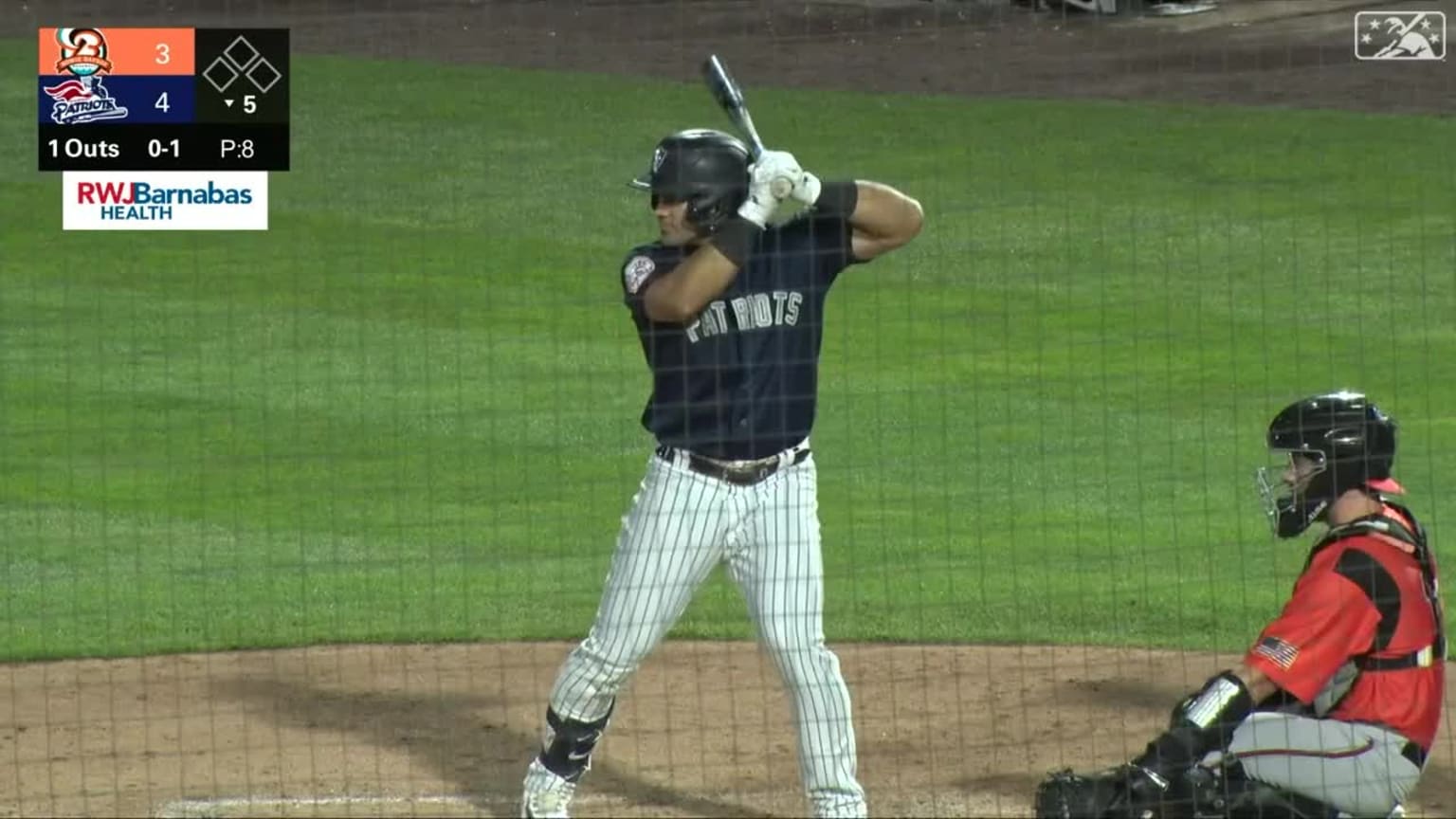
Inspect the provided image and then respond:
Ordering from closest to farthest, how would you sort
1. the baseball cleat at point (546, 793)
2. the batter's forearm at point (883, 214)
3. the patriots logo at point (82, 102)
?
the batter's forearm at point (883, 214), the baseball cleat at point (546, 793), the patriots logo at point (82, 102)

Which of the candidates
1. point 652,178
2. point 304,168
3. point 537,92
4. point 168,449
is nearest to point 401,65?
point 537,92

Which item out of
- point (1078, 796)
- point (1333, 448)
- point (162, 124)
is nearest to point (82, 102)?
point (162, 124)

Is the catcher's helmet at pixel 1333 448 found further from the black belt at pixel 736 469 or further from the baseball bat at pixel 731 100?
the baseball bat at pixel 731 100

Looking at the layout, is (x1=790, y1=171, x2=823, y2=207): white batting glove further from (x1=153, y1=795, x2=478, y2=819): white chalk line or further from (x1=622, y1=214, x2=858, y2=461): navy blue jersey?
(x1=153, y1=795, x2=478, y2=819): white chalk line

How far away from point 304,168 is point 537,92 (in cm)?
307

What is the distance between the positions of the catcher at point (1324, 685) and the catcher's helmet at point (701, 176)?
1440 millimetres

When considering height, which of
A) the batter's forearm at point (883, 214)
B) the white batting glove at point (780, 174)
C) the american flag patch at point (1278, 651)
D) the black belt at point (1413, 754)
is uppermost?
the white batting glove at point (780, 174)

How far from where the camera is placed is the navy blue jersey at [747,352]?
19.4 feet

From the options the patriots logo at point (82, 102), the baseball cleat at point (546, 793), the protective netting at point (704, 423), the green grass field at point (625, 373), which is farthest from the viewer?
the patriots logo at point (82, 102)

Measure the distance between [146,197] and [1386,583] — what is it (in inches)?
498

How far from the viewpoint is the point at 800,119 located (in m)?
19.6

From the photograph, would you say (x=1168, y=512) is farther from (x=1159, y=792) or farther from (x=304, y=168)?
(x=304, y=168)

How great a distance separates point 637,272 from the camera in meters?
5.96

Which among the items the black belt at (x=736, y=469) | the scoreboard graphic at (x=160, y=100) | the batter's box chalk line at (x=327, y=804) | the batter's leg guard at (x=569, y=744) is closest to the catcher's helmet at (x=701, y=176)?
the black belt at (x=736, y=469)
